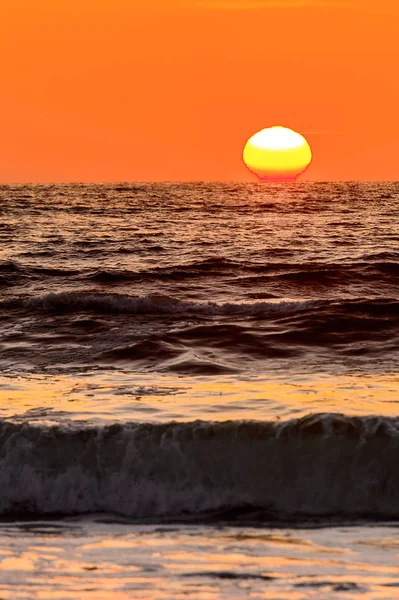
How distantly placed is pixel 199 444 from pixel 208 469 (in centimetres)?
32

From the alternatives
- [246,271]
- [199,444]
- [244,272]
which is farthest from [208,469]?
[246,271]

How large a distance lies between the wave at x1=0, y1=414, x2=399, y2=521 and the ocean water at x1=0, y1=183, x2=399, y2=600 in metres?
0.02

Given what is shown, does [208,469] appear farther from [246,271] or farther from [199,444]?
[246,271]

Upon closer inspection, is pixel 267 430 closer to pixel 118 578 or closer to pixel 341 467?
pixel 341 467

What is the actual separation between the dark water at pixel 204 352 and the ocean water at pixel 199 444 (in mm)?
23

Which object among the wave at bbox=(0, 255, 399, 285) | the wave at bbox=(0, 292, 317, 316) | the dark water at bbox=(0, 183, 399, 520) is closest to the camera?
the dark water at bbox=(0, 183, 399, 520)

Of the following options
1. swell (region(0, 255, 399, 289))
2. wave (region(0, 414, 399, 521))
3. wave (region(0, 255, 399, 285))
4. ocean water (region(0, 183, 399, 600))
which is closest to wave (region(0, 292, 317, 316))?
ocean water (region(0, 183, 399, 600))

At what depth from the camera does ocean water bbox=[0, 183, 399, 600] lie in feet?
18.5

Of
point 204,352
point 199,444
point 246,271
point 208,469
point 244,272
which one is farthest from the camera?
point 246,271

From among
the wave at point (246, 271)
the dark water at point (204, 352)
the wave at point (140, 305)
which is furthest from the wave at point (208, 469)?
the wave at point (246, 271)

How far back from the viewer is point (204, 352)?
13.5 m

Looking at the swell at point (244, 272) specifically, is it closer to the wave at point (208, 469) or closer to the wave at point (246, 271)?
the wave at point (246, 271)

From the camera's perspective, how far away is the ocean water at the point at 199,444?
563cm

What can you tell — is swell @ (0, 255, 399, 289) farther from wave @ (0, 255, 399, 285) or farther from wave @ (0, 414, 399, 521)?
wave @ (0, 414, 399, 521)
